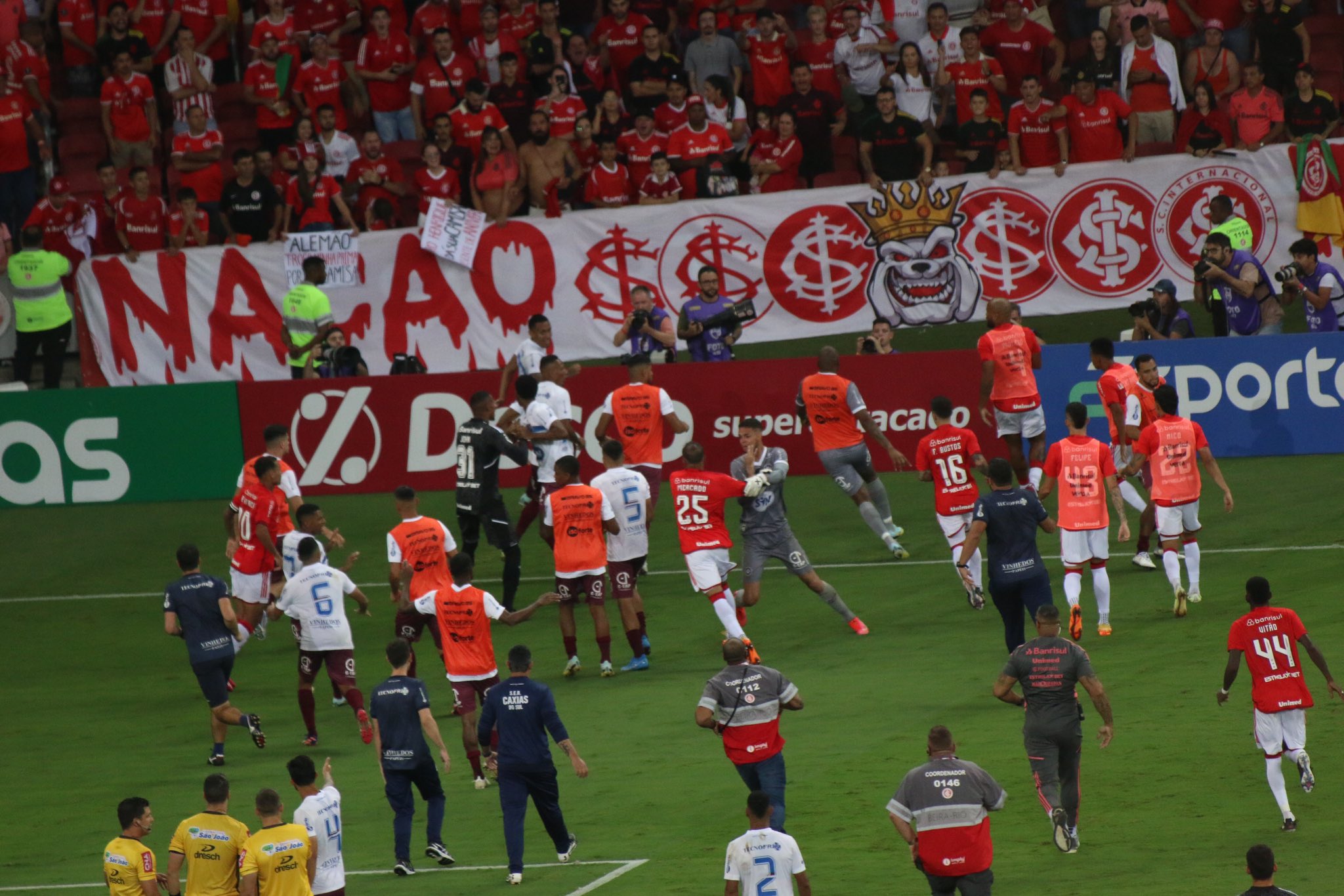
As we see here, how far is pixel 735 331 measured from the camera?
2494cm

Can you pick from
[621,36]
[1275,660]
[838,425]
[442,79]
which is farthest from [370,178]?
[1275,660]

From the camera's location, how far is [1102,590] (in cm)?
1772

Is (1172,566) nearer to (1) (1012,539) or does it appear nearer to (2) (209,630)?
(1) (1012,539)

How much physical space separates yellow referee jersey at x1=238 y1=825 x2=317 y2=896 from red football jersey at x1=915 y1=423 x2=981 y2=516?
9.15 metres

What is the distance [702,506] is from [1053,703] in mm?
6068

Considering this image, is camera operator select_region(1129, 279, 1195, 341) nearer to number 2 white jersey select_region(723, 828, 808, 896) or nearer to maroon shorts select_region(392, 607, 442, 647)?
maroon shorts select_region(392, 607, 442, 647)

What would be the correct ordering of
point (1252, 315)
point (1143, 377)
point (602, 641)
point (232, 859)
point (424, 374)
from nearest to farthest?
point (232, 859) < point (602, 641) < point (1143, 377) < point (1252, 315) < point (424, 374)

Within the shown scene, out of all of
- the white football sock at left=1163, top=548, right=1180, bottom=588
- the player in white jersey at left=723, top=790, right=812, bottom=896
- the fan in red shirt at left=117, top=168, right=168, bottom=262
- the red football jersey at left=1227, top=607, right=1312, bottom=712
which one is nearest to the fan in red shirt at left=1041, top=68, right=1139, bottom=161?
the white football sock at left=1163, top=548, right=1180, bottom=588

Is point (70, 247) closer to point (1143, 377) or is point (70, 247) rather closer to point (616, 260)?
point (616, 260)

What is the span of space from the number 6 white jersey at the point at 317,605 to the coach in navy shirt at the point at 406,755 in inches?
130

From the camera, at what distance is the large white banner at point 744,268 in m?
25.6

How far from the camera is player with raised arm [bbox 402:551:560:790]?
50.8ft

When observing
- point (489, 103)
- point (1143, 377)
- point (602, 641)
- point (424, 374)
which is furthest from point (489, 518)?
point (489, 103)

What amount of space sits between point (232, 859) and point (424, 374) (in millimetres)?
13980
